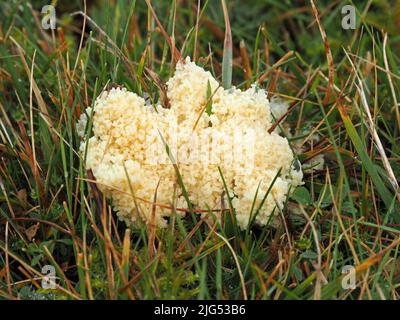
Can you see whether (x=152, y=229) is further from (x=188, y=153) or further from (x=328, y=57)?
(x=328, y=57)

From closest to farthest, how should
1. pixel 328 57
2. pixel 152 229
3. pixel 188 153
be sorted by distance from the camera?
pixel 152 229
pixel 188 153
pixel 328 57

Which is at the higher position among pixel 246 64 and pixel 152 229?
pixel 246 64

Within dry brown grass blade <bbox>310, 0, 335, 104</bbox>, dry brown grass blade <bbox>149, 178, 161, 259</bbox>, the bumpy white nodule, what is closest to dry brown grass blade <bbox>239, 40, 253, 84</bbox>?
dry brown grass blade <bbox>310, 0, 335, 104</bbox>

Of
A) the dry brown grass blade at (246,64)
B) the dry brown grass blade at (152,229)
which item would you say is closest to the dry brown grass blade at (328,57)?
the dry brown grass blade at (246,64)

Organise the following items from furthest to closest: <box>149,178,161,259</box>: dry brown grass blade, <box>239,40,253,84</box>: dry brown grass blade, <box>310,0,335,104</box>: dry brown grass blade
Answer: <box>239,40,253,84</box>: dry brown grass blade < <box>310,0,335,104</box>: dry brown grass blade < <box>149,178,161,259</box>: dry brown grass blade

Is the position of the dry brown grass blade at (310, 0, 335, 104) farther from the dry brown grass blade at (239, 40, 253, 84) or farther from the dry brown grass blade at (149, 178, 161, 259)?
the dry brown grass blade at (149, 178, 161, 259)

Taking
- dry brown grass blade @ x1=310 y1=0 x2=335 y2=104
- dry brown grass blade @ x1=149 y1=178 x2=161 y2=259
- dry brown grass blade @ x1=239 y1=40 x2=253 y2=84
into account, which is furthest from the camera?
dry brown grass blade @ x1=239 y1=40 x2=253 y2=84

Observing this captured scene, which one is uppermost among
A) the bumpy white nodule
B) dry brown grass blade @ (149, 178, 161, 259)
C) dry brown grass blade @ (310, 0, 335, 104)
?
dry brown grass blade @ (310, 0, 335, 104)

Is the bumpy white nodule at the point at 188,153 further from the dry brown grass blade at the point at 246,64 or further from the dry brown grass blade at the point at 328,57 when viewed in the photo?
the dry brown grass blade at the point at 246,64

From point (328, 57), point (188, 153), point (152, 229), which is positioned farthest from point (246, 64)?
point (152, 229)
